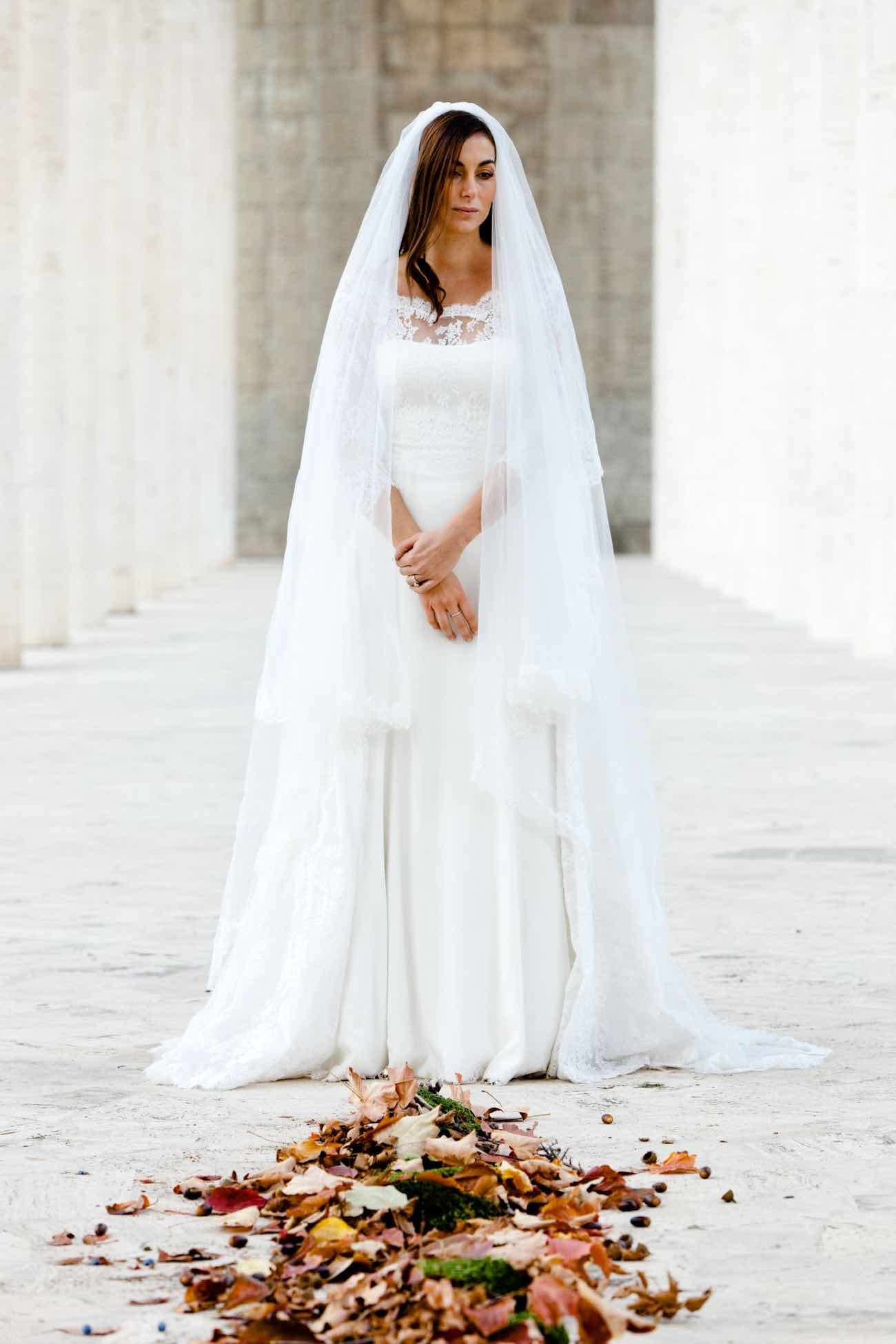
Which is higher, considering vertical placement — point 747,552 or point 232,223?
point 232,223

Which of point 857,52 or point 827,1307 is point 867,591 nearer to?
point 857,52

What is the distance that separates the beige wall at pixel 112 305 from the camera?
19750 mm

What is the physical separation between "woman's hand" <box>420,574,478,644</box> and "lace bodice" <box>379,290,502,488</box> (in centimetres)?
31

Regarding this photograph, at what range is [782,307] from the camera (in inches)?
1004

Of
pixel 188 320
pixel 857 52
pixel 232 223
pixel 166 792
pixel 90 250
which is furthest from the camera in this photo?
pixel 232 223

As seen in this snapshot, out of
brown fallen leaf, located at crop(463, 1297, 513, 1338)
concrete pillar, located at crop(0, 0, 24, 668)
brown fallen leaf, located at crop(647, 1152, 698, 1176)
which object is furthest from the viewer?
concrete pillar, located at crop(0, 0, 24, 668)

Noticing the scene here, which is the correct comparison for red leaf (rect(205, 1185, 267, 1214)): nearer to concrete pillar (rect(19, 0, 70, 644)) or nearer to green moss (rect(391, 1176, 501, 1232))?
green moss (rect(391, 1176, 501, 1232))

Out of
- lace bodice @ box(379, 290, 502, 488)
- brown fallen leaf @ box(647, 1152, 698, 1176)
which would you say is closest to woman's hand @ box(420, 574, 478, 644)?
lace bodice @ box(379, 290, 502, 488)

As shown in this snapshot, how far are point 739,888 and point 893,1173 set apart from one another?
3690 millimetres

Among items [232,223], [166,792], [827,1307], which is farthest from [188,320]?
[827,1307]

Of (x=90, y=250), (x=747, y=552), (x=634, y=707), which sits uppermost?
(x=90, y=250)

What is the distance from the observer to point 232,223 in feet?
123

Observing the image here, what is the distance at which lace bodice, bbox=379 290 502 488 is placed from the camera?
5676mm

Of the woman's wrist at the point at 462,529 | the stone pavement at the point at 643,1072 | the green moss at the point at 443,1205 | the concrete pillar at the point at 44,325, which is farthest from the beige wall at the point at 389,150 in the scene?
the green moss at the point at 443,1205
